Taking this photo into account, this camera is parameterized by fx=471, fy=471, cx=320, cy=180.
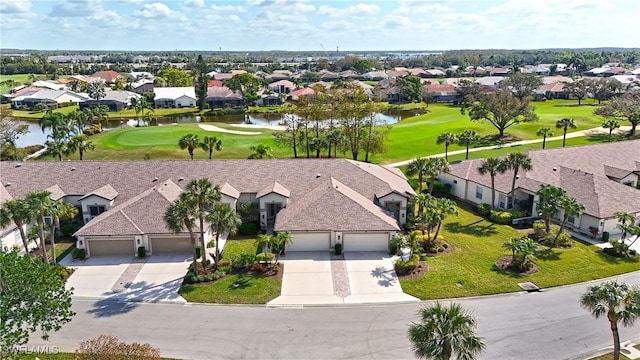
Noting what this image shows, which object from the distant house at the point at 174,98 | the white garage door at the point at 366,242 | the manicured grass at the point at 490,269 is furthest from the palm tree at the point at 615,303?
the distant house at the point at 174,98

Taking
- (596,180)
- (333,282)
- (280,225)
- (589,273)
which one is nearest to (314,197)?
(280,225)

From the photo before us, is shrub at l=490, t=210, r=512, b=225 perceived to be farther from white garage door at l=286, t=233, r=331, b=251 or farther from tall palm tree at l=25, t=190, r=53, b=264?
tall palm tree at l=25, t=190, r=53, b=264

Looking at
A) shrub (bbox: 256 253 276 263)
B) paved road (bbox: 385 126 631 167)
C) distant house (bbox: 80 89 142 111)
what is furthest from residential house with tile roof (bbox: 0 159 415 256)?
distant house (bbox: 80 89 142 111)

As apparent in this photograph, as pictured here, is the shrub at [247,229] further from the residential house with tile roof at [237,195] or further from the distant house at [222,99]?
the distant house at [222,99]

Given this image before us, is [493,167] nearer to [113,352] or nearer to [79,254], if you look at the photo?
[113,352]

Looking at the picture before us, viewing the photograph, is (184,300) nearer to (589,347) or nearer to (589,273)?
(589,347)

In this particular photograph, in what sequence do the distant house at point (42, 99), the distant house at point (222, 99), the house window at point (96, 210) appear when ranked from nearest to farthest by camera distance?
the house window at point (96, 210) → the distant house at point (222, 99) → the distant house at point (42, 99)
